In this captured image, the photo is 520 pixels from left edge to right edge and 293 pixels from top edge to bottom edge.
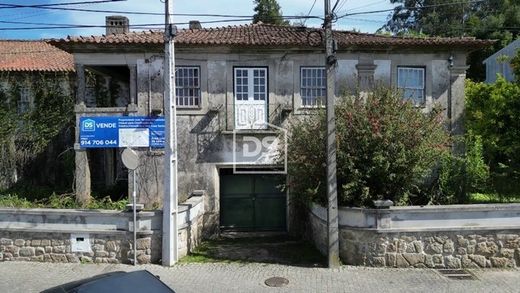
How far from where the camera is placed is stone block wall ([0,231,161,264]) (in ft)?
36.2

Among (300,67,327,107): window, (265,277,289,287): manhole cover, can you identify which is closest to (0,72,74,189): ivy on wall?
(300,67,327,107): window

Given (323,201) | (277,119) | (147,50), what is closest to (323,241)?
(323,201)

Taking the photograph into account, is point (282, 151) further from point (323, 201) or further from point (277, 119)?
point (323, 201)

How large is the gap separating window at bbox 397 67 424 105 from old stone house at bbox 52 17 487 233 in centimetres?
3

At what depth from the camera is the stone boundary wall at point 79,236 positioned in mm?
11039

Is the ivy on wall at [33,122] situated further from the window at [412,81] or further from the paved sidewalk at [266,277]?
the window at [412,81]

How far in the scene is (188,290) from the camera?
30.4 ft

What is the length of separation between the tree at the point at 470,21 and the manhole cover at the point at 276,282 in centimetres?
2551

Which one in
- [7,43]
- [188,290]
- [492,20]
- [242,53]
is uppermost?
[492,20]

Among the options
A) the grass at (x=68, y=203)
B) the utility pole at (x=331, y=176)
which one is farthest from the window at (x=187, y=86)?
the utility pole at (x=331, y=176)

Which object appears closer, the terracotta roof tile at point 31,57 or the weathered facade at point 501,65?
the terracotta roof tile at point 31,57

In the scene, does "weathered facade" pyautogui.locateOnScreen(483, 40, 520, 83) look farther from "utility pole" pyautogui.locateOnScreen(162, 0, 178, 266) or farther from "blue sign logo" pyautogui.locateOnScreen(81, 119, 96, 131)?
"blue sign logo" pyautogui.locateOnScreen(81, 119, 96, 131)

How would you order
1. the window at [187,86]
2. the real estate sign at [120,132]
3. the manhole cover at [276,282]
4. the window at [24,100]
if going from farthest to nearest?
1. the window at [24,100]
2. the window at [187,86]
3. the real estate sign at [120,132]
4. the manhole cover at [276,282]

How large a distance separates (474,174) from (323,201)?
15.7 ft
